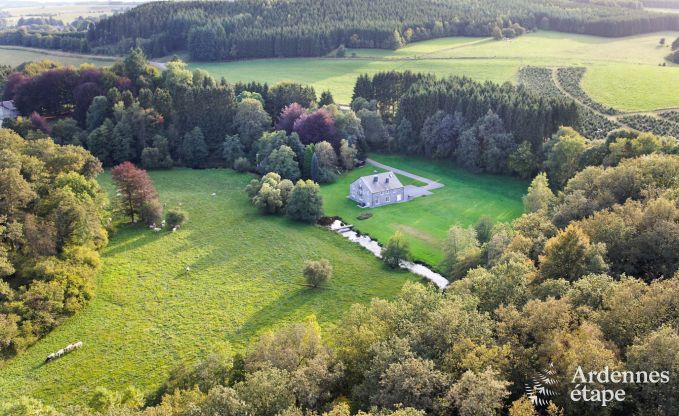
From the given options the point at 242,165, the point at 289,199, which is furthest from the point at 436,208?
the point at 242,165

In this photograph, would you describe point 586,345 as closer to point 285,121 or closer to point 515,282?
point 515,282

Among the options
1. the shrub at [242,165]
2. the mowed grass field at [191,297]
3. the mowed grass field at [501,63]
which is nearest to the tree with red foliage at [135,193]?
the mowed grass field at [191,297]

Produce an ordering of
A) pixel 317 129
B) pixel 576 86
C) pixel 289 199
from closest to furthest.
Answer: pixel 289 199 → pixel 317 129 → pixel 576 86

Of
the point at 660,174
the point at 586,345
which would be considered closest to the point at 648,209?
the point at 660,174

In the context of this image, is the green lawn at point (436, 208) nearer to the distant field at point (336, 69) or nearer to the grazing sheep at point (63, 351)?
the grazing sheep at point (63, 351)

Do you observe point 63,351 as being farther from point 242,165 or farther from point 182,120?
point 182,120

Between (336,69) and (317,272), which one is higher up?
(336,69)
